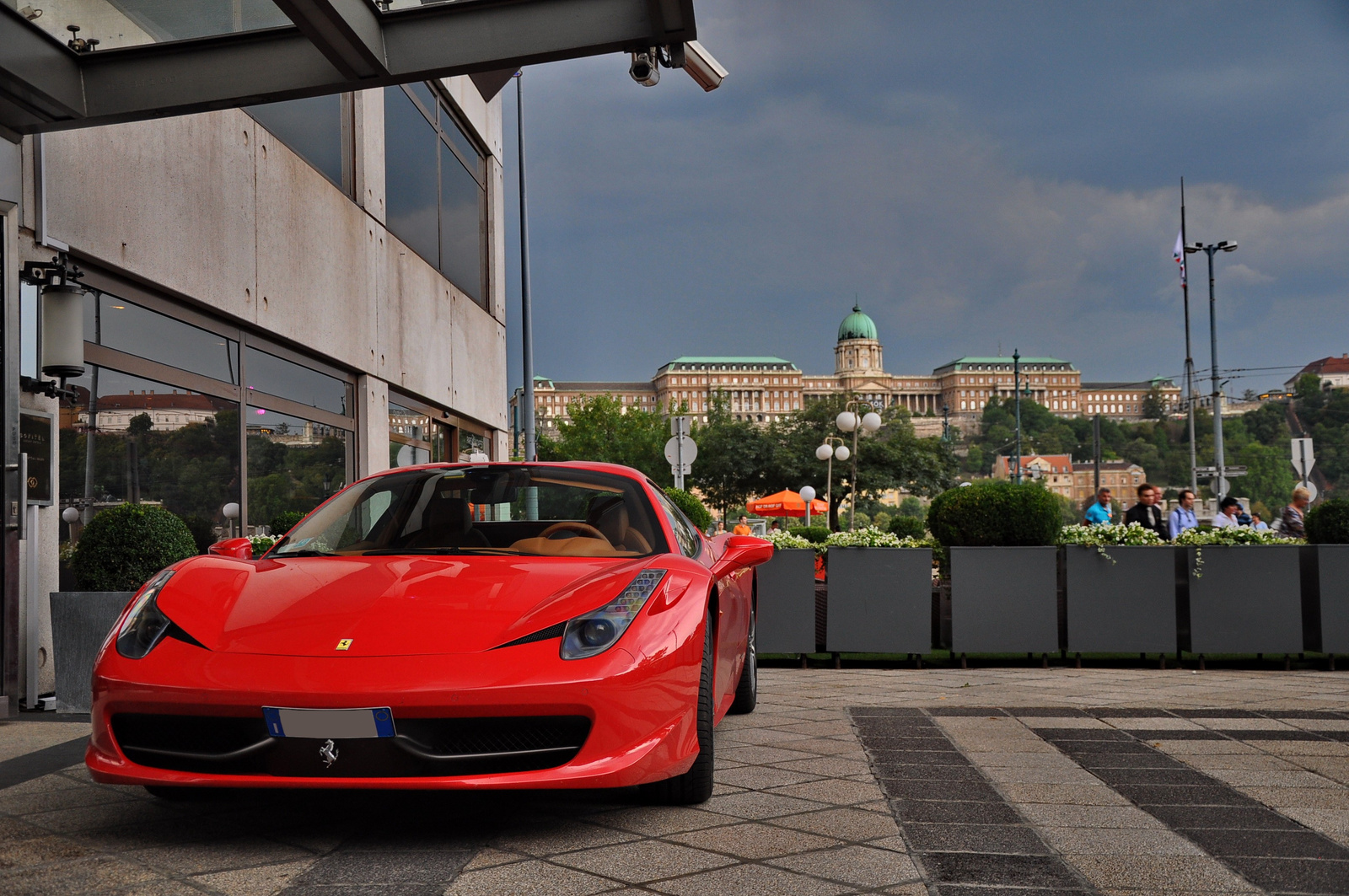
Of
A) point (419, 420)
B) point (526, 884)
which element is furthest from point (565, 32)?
point (419, 420)

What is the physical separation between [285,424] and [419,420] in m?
4.64

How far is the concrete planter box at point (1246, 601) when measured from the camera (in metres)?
9.31

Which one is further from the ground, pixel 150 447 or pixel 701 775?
pixel 150 447

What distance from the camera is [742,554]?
4.83 m

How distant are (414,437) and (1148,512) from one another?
8969 millimetres

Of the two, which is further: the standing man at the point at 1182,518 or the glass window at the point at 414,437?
the glass window at the point at 414,437

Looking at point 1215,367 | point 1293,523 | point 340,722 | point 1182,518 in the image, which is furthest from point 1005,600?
point 1215,367

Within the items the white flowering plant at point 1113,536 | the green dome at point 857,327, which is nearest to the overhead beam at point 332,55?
the white flowering plant at point 1113,536

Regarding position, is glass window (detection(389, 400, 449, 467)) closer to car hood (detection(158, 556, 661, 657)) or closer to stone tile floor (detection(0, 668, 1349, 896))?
stone tile floor (detection(0, 668, 1349, 896))

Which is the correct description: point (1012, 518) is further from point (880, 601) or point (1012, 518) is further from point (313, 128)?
point (313, 128)

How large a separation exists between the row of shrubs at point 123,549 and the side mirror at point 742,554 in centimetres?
354

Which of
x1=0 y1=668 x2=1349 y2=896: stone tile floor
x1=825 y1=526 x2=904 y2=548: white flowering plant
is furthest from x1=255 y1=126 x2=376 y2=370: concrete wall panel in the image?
x1=0 y1=668 x2=1349 y2=896: stone tile floor

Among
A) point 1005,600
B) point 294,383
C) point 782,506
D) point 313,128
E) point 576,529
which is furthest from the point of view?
point 782,506

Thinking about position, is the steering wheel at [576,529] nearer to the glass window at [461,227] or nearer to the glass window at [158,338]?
the glass window at [158,338]
